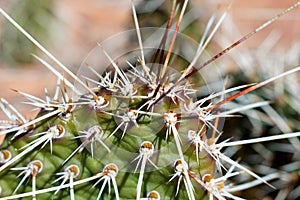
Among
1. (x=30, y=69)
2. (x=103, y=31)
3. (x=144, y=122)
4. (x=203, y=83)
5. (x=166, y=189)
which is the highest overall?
(x=103, y=31)

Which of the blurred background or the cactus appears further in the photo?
the blurred background

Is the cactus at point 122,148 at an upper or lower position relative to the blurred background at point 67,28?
lower

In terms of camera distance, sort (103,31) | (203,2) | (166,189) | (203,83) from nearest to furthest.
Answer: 1. (166,189)
2. (203,83)
3. (203,2)
4. (103,31)

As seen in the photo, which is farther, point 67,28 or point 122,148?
point 67,28

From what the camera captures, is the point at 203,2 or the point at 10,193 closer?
the point at 10,193

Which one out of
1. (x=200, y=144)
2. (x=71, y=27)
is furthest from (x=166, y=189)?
(x=71, y=27)

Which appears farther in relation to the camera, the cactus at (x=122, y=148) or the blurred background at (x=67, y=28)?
the blurred background at (x=67, y=28)

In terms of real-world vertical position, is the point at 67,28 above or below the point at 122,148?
above

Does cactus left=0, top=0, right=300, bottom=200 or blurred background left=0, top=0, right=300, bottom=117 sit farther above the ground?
blurred background left=0, top=0, right=300, bottom=117

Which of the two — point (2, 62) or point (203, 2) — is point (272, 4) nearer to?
point (203, 2)

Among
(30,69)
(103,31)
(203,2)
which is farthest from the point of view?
(103,31)

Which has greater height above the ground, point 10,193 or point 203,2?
point 203,2
